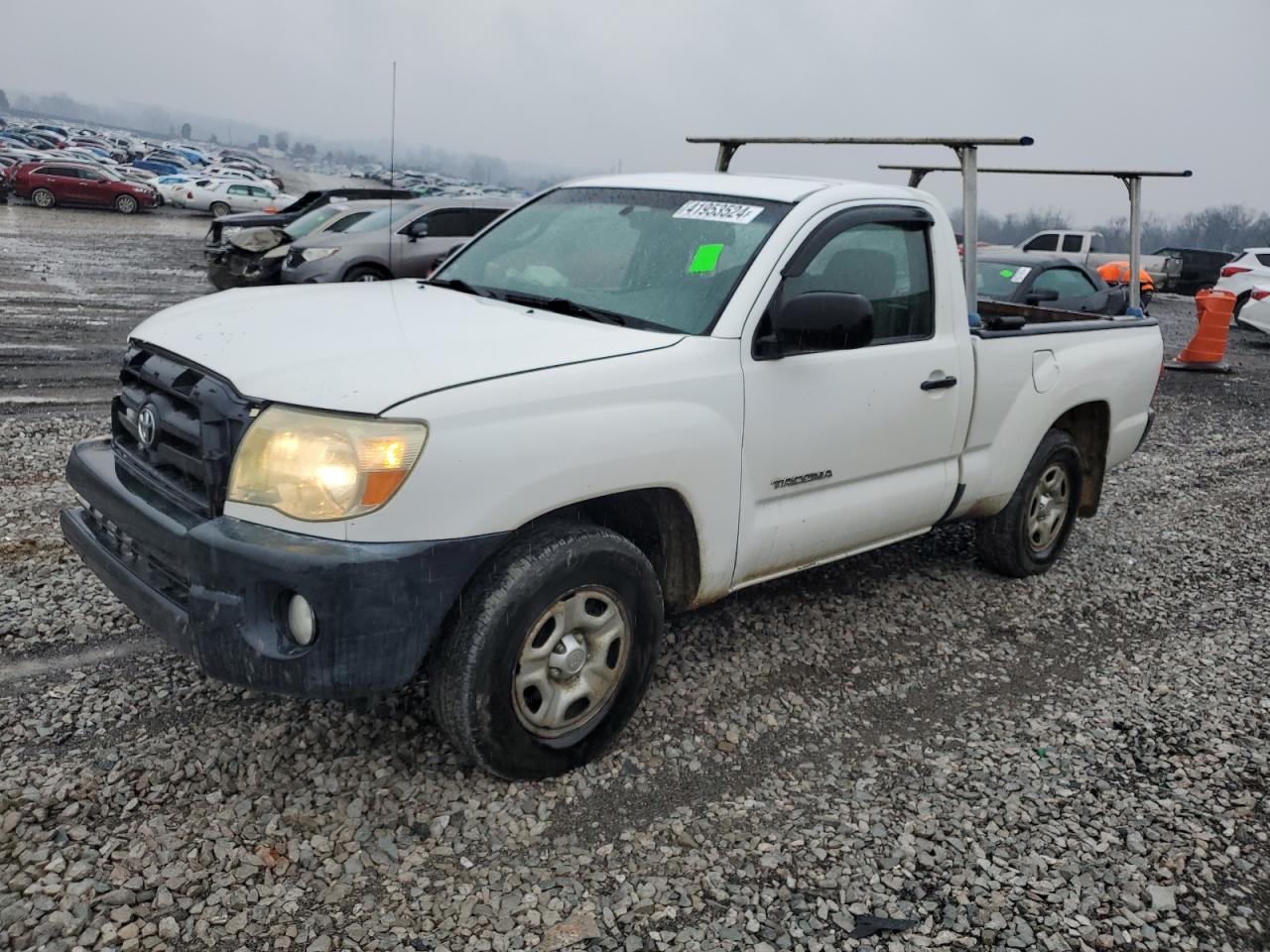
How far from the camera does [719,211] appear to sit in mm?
3902

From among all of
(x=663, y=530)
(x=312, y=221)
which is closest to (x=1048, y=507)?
(x=663, y=530)

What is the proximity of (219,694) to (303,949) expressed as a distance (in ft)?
4.40

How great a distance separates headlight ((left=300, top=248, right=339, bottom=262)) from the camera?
41.5 feet

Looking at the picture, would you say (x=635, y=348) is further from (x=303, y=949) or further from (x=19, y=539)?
(x=19, y=539)

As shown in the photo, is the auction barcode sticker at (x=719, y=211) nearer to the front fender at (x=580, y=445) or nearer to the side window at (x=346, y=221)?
the front fender at (x=580, y=445)

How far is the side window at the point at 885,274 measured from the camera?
388cm

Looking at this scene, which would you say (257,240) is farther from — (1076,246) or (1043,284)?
(1076,246)

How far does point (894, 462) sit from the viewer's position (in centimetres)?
413

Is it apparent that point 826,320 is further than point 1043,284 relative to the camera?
No

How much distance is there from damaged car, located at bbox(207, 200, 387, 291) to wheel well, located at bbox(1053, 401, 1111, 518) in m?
10.5

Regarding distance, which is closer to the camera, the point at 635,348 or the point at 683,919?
the point at 683,919

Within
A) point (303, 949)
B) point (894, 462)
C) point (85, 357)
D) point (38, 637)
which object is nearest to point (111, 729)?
point (38, 637)

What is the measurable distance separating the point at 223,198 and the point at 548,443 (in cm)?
3756

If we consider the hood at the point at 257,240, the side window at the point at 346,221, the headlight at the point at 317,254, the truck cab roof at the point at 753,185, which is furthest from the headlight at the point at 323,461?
the hood at the point at 257,240
